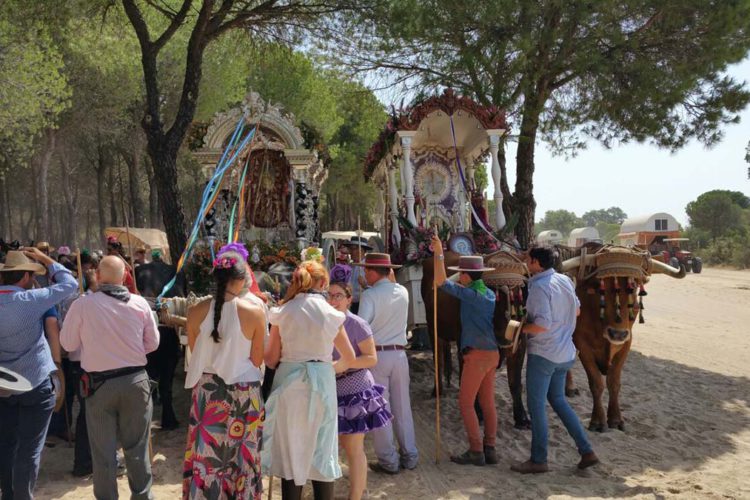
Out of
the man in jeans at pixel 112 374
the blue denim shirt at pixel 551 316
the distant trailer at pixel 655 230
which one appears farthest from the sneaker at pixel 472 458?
the distant trailer at pixel 655 230

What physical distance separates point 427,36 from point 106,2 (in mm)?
6020

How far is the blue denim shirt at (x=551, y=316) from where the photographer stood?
5.66 meters

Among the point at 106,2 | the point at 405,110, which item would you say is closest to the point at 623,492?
the point at 405,110

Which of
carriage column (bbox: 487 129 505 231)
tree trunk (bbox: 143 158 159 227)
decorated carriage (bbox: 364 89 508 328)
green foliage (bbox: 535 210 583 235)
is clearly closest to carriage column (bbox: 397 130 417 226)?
decorated carriage (bbox: 364 89 508 328)

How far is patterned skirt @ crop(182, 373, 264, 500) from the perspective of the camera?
13.5 feet

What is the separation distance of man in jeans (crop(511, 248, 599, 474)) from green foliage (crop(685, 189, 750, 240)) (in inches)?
2164

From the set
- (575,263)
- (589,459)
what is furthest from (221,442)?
(575,263)

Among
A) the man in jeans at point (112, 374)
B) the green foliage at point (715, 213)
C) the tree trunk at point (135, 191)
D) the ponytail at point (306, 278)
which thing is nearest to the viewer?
the ponytail at point (306, 278)

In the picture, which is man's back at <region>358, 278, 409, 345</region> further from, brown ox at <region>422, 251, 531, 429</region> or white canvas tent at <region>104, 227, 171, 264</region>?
white canvas tent at <region>104, 227, 171, 264</region>

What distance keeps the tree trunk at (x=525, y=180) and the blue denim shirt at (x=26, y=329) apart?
937 centimetres

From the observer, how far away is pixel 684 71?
11305mm

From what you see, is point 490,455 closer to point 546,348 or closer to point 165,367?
point 546,348

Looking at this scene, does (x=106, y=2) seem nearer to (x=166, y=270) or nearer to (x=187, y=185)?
(x=166, y=270)

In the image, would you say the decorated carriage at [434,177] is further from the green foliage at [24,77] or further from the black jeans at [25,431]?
the green foliage at [24,77]
